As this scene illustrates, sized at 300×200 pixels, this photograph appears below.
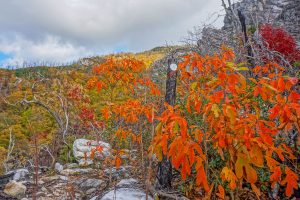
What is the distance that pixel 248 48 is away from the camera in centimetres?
742

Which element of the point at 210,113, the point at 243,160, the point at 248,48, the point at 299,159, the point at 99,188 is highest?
the point at 248,48

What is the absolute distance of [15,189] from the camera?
5031 mm

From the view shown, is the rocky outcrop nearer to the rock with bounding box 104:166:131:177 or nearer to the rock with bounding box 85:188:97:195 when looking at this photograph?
Result: the rock with bounding box 104:166:131:177

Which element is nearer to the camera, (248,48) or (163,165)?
(163,165)

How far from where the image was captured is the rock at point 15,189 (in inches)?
196

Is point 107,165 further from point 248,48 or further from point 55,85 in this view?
point 55,85

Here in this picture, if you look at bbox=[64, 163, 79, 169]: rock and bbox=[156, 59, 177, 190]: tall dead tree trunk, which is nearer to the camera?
bbox=[156, 59, 177, 190]: tall dead tree trunk

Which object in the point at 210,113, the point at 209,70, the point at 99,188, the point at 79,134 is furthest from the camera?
the point at 79,134

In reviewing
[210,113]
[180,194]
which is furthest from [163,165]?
[210,113]

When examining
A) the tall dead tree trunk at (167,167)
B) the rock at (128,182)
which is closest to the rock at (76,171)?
the rock at (128,182)

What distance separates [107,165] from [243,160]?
11.9 ft

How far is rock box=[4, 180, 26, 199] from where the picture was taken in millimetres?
4967

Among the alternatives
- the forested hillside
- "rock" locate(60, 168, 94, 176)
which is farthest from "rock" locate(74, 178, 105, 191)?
"rock" locate(60, 168, 94, 176)

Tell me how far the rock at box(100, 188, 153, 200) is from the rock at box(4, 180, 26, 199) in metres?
1.63
